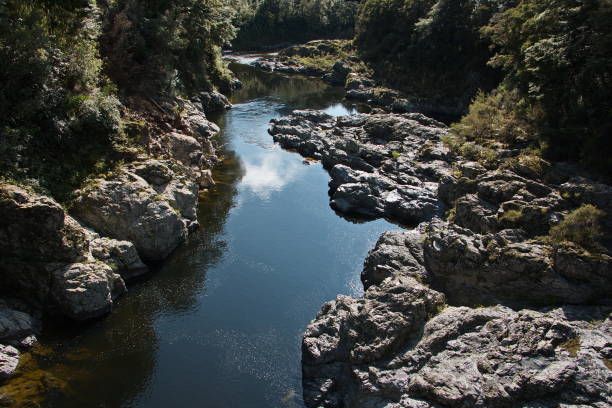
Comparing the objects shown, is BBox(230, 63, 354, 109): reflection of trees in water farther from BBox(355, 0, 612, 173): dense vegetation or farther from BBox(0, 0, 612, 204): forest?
BBox(355, 0, 612, 173): dense vegetation

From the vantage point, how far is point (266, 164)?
46.3 m

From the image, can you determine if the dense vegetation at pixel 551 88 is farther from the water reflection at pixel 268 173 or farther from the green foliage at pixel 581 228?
the water reflection at pixel 268 173

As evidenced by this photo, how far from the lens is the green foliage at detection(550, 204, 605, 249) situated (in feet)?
71.9

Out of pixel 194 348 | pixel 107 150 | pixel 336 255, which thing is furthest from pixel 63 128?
pixel 336 255

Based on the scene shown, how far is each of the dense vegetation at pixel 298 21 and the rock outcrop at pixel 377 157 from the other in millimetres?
77440

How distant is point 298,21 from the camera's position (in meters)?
133

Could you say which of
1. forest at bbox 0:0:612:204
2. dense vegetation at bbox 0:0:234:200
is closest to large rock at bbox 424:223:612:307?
forest at bbox 0:0:612:204

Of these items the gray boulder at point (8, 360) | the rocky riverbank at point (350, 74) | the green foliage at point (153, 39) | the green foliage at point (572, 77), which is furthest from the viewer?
the rocky riverbank at point (350, 74)

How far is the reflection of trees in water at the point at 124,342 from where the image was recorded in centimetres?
1830

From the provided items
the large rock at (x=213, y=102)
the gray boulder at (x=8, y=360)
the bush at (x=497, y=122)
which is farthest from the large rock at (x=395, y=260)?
the large rock at (x=213, y=102)

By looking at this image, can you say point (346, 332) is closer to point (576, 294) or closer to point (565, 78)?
point (576, 294)

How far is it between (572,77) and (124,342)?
103ft

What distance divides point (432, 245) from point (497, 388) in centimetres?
1076

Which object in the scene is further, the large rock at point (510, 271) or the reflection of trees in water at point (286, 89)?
the reflection of trees in water at point (286, 89)
